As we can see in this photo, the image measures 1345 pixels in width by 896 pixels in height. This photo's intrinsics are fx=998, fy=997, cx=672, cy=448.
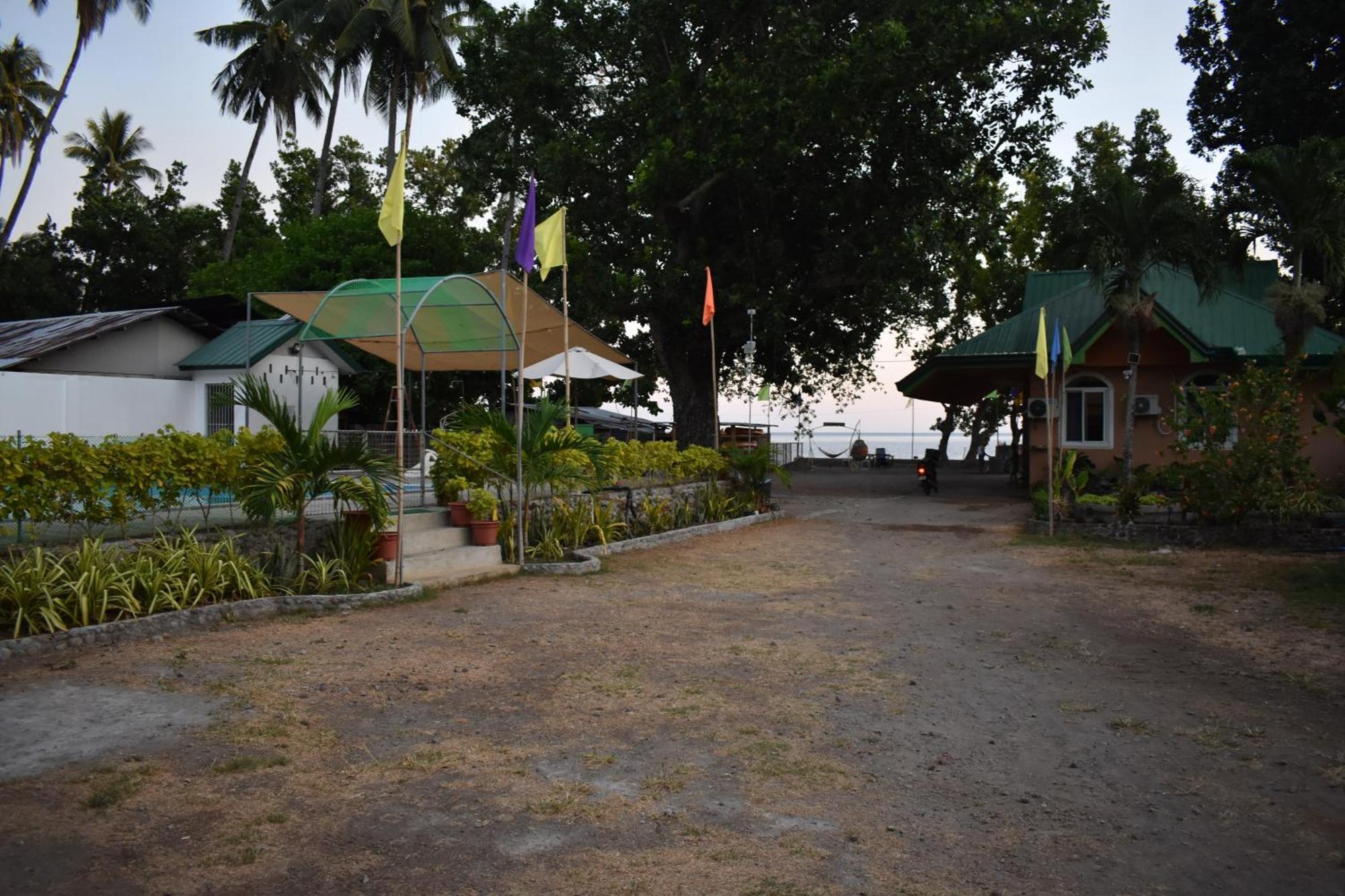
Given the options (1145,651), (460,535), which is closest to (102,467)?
(460,535)

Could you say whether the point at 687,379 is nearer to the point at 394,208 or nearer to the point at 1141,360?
the point at 1141,360

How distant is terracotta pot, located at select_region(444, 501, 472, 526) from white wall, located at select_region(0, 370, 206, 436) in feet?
18.6

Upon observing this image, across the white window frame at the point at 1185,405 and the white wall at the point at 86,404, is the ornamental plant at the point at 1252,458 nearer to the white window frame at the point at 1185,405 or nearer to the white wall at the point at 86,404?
the white window frame at the point at 1185,405

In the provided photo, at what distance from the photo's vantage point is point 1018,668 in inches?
269

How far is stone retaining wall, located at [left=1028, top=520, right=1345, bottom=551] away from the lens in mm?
13227

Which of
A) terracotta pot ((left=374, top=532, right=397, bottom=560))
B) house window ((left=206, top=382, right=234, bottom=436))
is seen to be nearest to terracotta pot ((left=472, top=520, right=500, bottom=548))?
terracotta pot ((left=374, top=532, right=397, bottom=560))

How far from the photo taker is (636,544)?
42.5 feet

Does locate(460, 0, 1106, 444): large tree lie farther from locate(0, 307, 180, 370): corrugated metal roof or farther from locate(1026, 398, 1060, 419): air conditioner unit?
locate(0, 307, 180, 370): corrugated metal roof

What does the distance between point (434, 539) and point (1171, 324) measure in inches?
620

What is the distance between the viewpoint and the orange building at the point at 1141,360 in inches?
779

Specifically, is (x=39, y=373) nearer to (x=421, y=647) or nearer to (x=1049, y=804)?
(x=421, y=647)

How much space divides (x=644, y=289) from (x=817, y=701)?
611 inches

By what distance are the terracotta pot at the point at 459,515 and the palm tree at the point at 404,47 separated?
2059cm

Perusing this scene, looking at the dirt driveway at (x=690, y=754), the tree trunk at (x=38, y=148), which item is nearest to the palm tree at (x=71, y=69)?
the tree trunk at (x=38, y=148)
